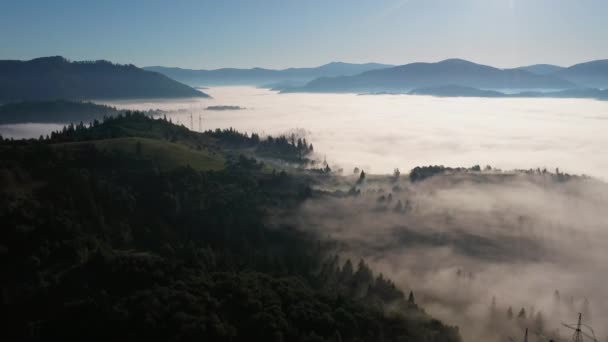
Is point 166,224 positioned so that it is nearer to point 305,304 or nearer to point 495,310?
point 305,304

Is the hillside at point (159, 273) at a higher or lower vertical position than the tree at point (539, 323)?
higher

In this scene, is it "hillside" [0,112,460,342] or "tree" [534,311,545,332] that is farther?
"tree" [534,311,545,332]

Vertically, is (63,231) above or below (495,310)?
above

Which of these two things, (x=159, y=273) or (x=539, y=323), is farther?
(x=539, y=323)

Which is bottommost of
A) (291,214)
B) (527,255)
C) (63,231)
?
(527,255)

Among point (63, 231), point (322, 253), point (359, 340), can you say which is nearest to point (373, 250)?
point (322, 253)

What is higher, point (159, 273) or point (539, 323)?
point (159, 273)

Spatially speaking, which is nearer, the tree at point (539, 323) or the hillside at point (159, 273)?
the hillside at point (159, 273)

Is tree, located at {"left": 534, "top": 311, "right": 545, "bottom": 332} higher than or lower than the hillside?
lower
